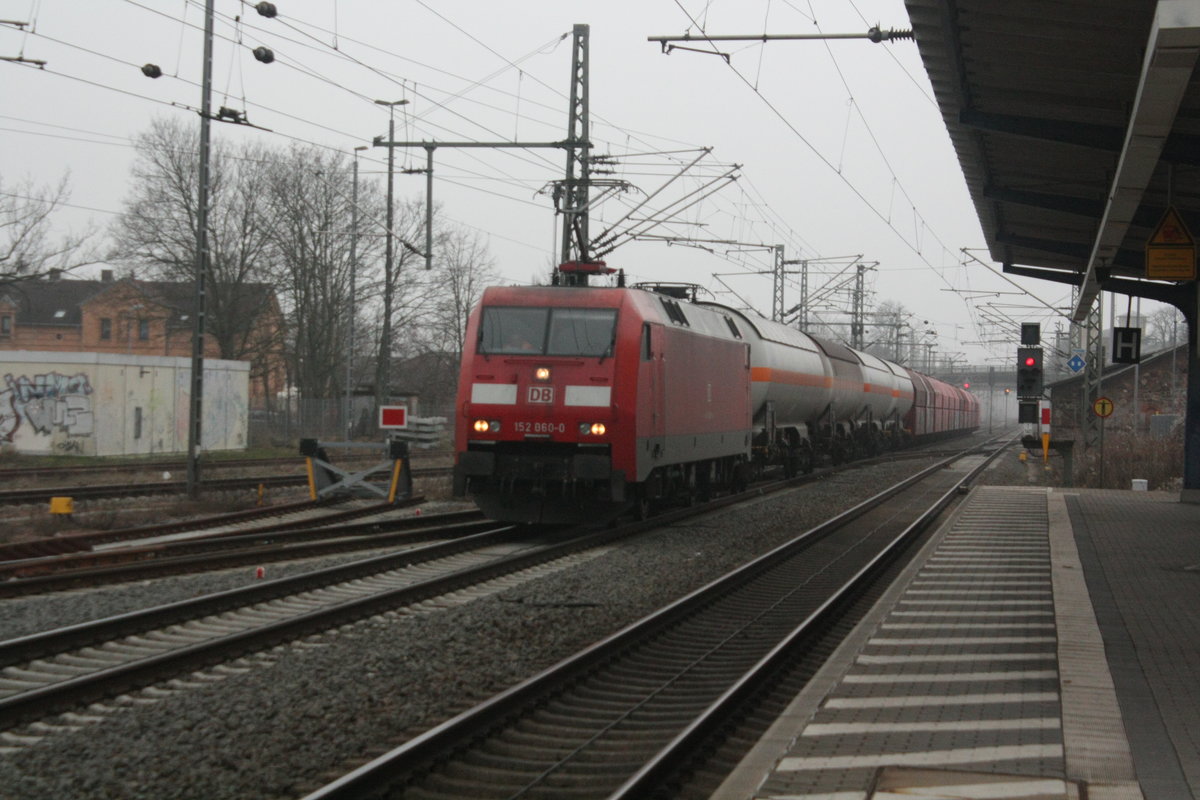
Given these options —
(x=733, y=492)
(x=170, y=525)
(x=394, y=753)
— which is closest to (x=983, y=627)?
(x=394, y=753)

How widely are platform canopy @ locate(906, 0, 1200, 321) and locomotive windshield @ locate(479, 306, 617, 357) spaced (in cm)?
467

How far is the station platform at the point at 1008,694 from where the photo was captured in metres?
5.29

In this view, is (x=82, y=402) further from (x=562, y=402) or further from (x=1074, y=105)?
(x=1074, y=105)

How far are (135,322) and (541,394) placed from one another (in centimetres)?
4258

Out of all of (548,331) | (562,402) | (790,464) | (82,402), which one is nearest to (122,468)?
(82,402)

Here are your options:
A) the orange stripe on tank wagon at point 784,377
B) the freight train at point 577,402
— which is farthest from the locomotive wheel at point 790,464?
the freight train at point 577,402

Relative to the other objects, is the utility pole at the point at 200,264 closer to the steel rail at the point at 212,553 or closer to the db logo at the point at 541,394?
the steel rail at the point at 212,553

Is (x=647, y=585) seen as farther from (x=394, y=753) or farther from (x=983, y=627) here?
(x=394, y=753)

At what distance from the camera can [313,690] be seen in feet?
23.2

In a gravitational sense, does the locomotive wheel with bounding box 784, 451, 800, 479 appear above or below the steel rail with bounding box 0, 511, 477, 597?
above

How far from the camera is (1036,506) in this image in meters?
20.8

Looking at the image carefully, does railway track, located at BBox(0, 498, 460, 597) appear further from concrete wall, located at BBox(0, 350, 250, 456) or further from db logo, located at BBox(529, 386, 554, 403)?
concrete wall, located at BBox(0, 350, 250, 456)

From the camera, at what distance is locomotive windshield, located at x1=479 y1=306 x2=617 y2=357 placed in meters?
14.9

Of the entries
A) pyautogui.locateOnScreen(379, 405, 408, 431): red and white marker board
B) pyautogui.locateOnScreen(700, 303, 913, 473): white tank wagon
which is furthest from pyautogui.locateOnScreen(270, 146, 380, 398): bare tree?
pyautogui.locateOnScreen(379, 405, 408, 431): red and white marker board
